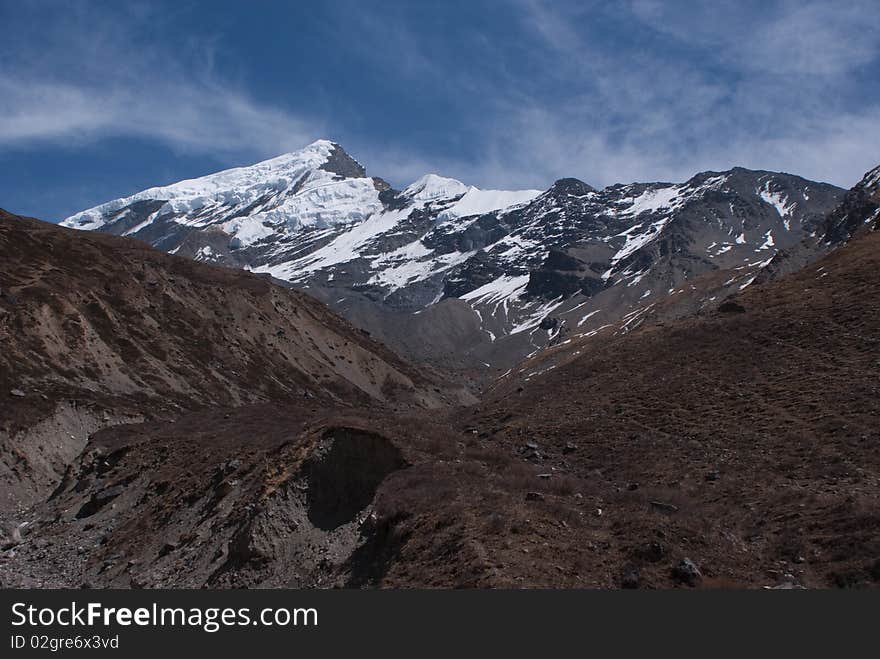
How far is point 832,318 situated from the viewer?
5275 centimetres

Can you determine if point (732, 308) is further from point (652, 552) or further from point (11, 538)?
point (11, 538)

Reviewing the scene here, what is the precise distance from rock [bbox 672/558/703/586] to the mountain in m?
38.2

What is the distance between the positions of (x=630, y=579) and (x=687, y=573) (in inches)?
57.5

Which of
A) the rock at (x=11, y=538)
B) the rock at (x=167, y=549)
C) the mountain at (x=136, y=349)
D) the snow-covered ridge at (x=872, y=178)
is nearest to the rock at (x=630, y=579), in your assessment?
the rock at (x=167, y=549)

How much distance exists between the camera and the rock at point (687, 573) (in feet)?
61.9

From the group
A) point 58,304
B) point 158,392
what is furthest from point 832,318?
point 58,304

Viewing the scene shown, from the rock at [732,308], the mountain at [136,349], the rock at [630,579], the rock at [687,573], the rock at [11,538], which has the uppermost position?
the mountain at [136,349]

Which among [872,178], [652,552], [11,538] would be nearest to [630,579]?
[652,552]

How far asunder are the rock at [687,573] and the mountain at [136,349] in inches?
1504

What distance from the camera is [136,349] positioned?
248 ft

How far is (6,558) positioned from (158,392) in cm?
3707

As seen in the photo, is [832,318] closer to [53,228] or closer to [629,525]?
[629,525]

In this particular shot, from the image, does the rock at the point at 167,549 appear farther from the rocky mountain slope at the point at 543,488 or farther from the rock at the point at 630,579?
the rock at the point at 630,579

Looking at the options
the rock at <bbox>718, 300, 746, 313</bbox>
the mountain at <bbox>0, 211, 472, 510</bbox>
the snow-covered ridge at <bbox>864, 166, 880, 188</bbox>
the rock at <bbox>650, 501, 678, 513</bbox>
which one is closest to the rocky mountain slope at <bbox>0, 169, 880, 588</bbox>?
the rock at <bbox>650, 501, 678, 513</bbox>
